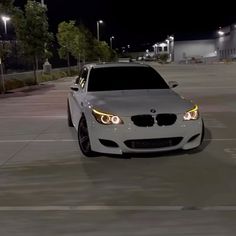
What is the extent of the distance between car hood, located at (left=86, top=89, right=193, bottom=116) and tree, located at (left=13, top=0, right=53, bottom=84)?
2502cm

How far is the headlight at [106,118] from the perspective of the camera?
25.9ft

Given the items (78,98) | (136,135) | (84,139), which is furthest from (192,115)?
(78,98)

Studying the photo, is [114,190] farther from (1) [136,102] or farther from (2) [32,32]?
(2) [32,32]

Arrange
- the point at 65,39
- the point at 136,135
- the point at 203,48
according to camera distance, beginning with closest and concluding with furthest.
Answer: the point at 136,135 < the point at 65,39 < the point at 203,48

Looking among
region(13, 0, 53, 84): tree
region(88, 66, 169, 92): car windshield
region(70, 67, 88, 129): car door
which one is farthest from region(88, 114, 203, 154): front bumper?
region(13, 0, 53, 84): tree

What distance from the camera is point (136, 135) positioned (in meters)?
7.81

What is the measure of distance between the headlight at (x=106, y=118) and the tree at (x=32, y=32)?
25.9m

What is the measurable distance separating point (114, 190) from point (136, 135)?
58.4 inches

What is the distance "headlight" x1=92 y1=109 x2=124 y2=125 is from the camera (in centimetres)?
790

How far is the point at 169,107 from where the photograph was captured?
809 centimetres

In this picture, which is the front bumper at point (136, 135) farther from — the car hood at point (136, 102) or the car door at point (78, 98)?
the car door at point (78, 98)

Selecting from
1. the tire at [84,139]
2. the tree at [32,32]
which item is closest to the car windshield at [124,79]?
the tire at [84,139]

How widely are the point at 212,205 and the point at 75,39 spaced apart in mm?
48988

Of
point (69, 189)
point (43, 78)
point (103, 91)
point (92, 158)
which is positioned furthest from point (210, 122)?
point (43, 78)
